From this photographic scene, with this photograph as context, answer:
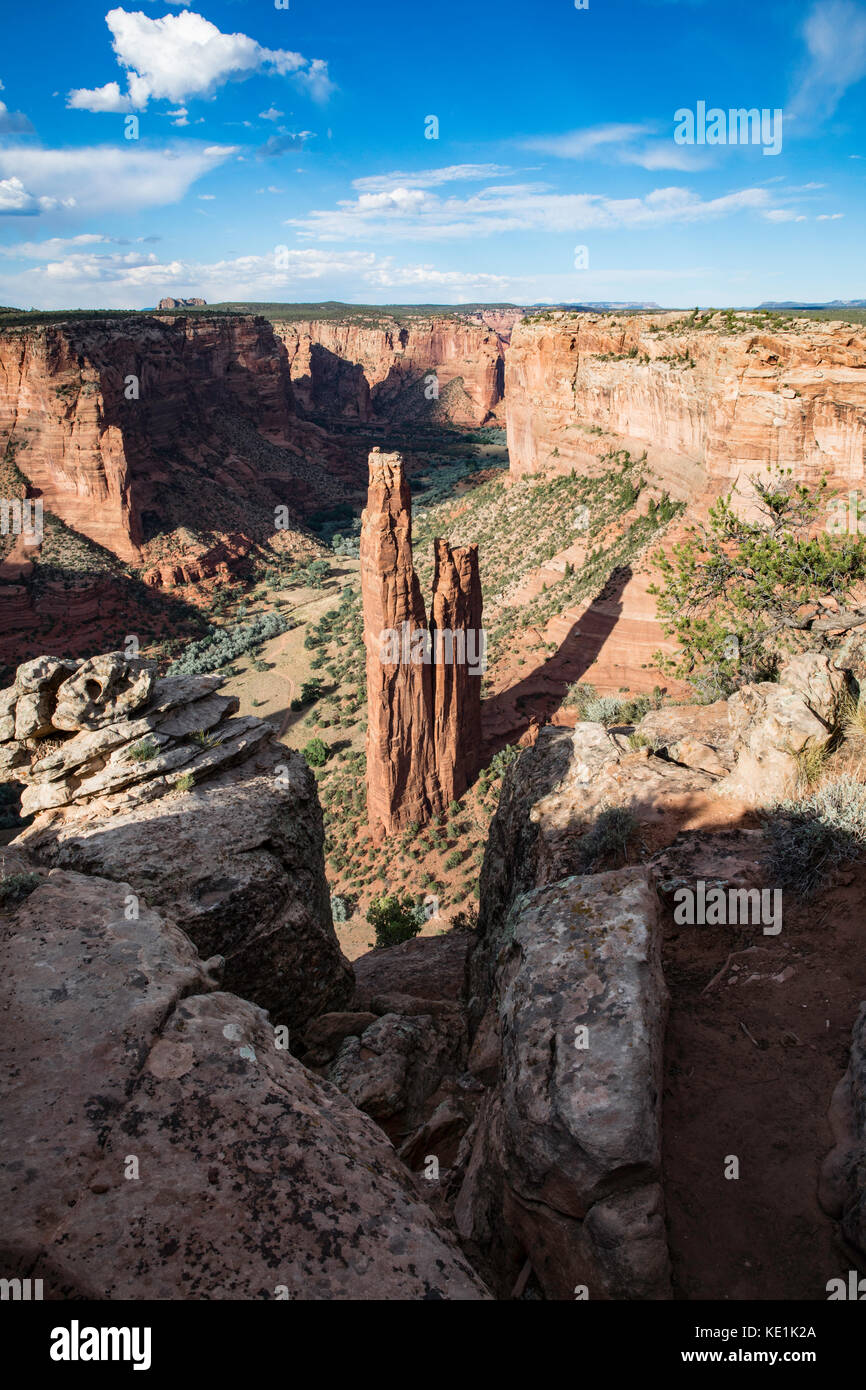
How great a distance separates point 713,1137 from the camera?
233 inches

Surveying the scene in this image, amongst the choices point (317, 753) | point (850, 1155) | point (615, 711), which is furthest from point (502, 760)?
point (850, 1155)

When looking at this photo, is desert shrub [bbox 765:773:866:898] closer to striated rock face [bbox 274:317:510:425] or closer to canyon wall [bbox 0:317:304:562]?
canyon wall [bbox 0:317:304:562]

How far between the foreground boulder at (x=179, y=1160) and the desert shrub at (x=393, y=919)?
17.1m

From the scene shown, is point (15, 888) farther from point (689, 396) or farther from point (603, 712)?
point (689, 396)

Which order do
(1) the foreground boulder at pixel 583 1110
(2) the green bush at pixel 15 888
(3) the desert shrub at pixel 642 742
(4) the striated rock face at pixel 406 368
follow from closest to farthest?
(1) the foreground boulder at pixel 583 1110 → (2) the green bush at pixel 15 888 → (3) the desert shrub at pixel 642 742 → (4) the striated rock face at pixel 406 368

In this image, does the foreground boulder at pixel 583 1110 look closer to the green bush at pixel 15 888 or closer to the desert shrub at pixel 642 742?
the desert shrub at pixel 642 742

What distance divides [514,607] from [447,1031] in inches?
1286

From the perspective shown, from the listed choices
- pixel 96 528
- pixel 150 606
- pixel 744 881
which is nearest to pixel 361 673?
pixel 150 606

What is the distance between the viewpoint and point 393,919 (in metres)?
25.8

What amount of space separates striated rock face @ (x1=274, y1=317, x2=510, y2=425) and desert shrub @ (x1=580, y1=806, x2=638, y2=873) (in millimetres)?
140186

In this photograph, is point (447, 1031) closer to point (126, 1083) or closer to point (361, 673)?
point (126, 1083)

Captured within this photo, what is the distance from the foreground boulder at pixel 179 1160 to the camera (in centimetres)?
476

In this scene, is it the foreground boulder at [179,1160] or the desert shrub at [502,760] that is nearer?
the foreground boulder at [179,1160]

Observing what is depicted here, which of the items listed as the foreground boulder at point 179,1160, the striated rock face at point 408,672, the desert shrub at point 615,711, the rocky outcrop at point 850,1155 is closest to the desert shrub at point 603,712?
the desert shrub at point 615,711
